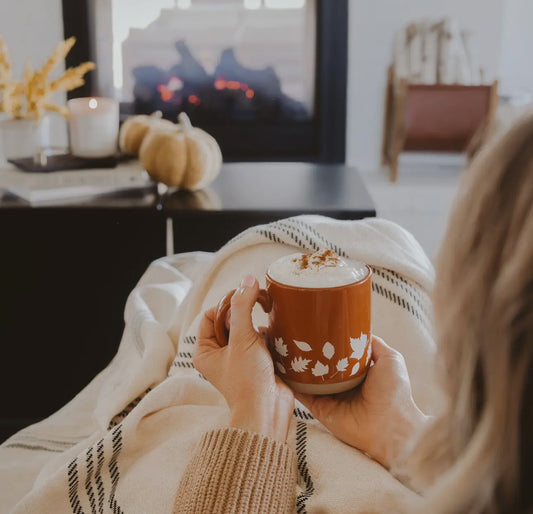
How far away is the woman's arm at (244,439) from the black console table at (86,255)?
0.75 m

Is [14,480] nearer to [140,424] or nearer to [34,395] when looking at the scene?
[140,424]

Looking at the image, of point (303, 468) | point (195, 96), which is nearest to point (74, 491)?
point (303, 468)

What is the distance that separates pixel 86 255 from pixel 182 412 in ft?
2.62

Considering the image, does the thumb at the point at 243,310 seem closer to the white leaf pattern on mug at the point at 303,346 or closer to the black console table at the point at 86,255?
the white leaf pattern on mug at the point at 303,346

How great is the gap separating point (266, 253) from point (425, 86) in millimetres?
2804

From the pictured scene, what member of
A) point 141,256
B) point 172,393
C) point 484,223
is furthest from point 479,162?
point 141,256

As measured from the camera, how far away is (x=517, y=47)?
3.98 meters

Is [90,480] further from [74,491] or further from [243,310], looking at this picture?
[243,310]

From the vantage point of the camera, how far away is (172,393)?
2.63 ft

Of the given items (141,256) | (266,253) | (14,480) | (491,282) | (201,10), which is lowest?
(14,480)

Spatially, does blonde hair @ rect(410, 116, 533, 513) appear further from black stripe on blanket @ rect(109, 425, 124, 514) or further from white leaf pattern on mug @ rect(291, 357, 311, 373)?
black stripe on blanket @ rect(109, 425, 124, 514)

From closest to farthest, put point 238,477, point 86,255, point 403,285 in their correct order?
point 238,477 → point 403,285 → point 86,255

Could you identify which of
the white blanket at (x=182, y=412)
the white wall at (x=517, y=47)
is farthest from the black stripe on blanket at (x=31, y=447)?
the white wall at (x=517, y=47)

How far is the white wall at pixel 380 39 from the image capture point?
3613 millimetres
